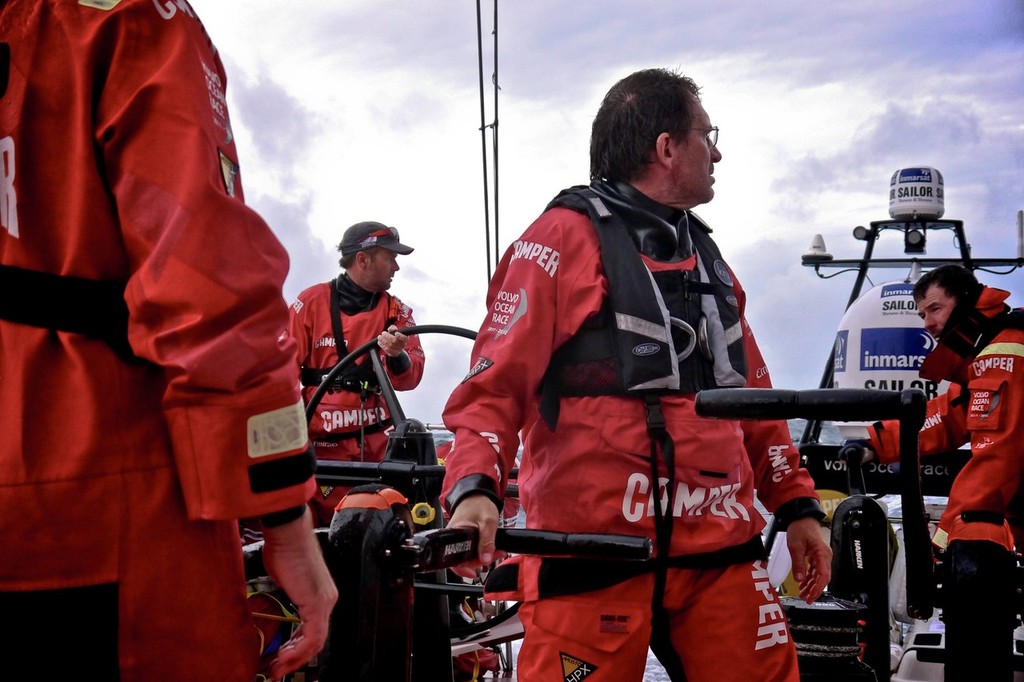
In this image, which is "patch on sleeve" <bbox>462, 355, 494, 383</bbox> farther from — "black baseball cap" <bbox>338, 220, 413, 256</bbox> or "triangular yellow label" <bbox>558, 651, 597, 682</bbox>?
"black baseball cap" <bbox>338, 220, 413, 256</bbox>

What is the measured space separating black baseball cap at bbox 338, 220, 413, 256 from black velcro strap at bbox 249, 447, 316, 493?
14.2 feet

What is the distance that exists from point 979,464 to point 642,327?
2.75m

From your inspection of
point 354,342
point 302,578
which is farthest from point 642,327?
point 354,342

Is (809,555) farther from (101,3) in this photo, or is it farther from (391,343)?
(391,343)

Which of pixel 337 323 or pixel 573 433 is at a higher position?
pixel 337 323

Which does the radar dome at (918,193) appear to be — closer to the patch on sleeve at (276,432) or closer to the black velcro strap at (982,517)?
the black velcro strap at (982,517)

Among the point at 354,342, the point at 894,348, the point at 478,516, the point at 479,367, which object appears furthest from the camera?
the point at 894,348

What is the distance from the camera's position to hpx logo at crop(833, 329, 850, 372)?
7.25 metres

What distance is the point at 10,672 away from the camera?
1081mm

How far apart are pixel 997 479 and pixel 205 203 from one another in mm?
3808

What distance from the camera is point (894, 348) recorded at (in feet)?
22.7

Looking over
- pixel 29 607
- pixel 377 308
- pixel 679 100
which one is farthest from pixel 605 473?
pixel 377 308

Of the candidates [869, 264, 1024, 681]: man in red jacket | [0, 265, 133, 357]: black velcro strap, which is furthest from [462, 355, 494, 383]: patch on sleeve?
[869, 264, 1024, 681]: man in red jacket

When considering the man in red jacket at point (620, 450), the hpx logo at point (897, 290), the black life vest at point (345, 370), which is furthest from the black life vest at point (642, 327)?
the hpx logo at point (897, 290)
